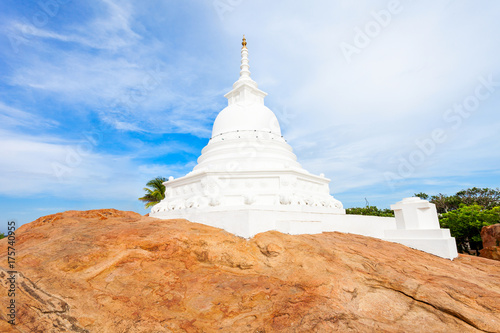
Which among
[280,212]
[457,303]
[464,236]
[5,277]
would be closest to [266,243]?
[280,212]

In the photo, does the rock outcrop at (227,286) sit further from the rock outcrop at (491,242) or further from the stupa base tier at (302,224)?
the rock outcrop at (491,242)

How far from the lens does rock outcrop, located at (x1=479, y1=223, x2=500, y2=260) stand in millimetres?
18925

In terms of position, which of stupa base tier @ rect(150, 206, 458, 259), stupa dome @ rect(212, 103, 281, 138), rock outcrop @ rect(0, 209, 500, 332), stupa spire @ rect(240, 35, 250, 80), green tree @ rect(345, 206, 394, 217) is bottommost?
rock outcrop @ rect(0, 209, 500, 332)

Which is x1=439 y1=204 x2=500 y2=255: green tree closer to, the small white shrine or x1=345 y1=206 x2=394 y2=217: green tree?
x1=345 y1=206 x2=394 y2=217: green tree

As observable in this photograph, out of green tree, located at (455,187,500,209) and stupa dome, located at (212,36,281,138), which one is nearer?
stupa dome, located at (212,36,281,138)

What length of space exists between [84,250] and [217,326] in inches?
194

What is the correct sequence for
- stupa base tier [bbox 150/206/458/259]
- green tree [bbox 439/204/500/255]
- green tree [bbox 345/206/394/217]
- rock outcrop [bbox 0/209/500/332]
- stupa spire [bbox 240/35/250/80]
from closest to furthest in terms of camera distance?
rock outcrop [bbox 0/209/500/332]
stupa base tier [bbox 150/206/458/259]
stupa spire [bbox 240/35/250/80]
green tree [bbox 439/204/500/255]
green tree [bbox 345/206/394/217]

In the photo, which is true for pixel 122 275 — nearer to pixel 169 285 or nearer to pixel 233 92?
pixel 169 285

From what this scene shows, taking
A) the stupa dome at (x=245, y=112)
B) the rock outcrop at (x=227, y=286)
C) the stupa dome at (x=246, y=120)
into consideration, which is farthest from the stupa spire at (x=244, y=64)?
the rock outcrop at (x=227, y=286)

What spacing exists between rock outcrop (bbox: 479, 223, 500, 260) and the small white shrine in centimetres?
878

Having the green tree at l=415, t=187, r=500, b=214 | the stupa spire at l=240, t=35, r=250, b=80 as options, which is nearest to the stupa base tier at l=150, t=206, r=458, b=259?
the stupa spire at l=240, t=35, r=250, b=80

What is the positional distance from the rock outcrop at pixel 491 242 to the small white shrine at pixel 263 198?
8776 mm

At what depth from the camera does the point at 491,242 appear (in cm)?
2011

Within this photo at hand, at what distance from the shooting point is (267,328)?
18.7ft
